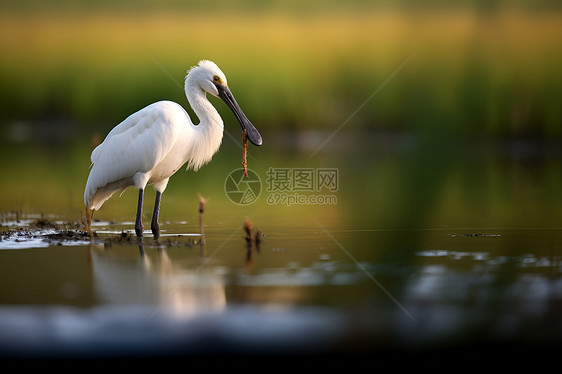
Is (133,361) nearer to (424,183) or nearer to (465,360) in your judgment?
(465,360)

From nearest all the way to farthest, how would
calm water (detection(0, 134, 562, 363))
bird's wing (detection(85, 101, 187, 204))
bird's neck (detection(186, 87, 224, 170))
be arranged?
calm water (detection(0, 134, 562, 363)) → bird's wing (detection(85, 101, 187, 204)) → bird's neck (detection(186, 87, 224, 170))

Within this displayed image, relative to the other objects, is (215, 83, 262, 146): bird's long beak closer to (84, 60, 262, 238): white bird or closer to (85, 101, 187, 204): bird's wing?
(84, 60, 262, 238): white bird

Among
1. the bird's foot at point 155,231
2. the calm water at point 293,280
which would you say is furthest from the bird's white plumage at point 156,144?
the calm water at point 293,280

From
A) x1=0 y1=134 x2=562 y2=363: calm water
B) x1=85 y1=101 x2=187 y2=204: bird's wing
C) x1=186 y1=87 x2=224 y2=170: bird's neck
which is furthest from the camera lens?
x1=186 y1=87 x2=224 y2=170: bird's neck

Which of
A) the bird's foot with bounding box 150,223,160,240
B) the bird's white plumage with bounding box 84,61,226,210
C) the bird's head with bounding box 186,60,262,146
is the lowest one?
the bird's foot with bounding box 150,223,160,240

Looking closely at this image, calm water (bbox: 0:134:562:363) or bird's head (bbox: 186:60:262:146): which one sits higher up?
bird's head (bbox: 186:60:262:146)

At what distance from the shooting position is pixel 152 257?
966 centimetres

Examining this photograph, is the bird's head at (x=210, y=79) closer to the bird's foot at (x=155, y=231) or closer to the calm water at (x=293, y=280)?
the calm water at (x=293, y=280)

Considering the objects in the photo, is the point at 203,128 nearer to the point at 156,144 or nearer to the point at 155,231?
the point at 156,144

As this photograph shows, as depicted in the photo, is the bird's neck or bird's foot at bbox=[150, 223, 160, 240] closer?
bird's foot at bbox=[150, 223, 160, 240]

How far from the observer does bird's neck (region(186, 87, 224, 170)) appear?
1198 cm

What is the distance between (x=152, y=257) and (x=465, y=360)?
15.4 ft

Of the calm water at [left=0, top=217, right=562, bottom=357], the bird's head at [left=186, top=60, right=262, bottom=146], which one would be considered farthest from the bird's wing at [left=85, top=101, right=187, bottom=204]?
the calm water at [left=0, top=217, right=562, bottom=357]

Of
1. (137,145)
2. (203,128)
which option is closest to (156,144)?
(137,145)
